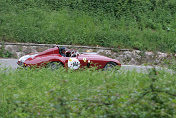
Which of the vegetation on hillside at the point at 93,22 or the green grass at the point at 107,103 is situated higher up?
the vegetation on hillside at the point at 93,22

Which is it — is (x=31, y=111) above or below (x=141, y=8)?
below

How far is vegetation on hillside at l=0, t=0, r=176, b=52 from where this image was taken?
18.5 metres

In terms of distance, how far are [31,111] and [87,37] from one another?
1341 cm

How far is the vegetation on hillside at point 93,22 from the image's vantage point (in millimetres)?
18503

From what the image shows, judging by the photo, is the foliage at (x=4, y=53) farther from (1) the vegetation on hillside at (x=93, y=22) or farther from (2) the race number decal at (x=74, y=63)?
(2) the race number decal at (x=74, y=63)

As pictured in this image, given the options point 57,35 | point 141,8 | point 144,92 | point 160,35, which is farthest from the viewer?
point 141,8

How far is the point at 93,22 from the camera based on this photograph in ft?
67.8

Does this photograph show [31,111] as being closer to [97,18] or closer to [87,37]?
[87,37]

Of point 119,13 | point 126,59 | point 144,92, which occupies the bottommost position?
point 126,59

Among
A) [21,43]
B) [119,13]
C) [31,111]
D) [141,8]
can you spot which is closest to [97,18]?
[119,13]

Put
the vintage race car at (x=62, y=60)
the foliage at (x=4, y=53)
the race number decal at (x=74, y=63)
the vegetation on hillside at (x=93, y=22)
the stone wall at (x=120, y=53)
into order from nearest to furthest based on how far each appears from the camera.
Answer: the vintage race car at (x=62, y=60)
the race number decal at (x=74, y=63)
the foliage at (x=4, y=53)
the stone wall at (x=120, y=53)
the vegetation on hillside at (x=93, y=22)

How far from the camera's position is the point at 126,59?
1772 cm

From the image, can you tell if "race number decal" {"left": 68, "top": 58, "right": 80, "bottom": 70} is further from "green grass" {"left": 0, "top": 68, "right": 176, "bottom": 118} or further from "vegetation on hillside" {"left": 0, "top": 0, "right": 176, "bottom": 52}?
"vegetation on hillside" {"left": 0, "top": 0, "right": 176, "bottom": 52}

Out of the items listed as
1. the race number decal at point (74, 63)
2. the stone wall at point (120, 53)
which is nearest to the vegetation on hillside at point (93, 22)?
the stone wall at point (120, 53)
